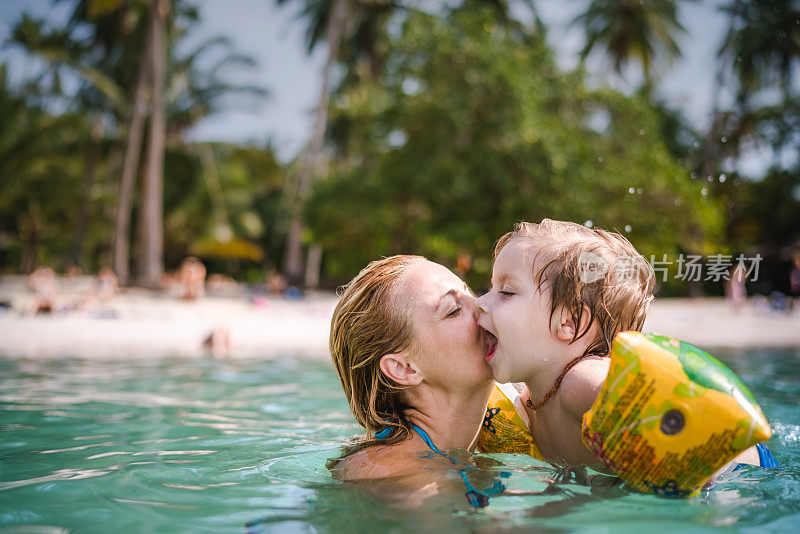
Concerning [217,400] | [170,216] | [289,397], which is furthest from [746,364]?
[170,216]

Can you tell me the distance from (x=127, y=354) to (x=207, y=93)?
20846mm

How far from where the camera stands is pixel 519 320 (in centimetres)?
239

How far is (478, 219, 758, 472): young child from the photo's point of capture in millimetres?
2385

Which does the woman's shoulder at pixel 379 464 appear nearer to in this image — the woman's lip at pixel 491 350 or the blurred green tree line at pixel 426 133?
the woman's lip at pixel 491 350

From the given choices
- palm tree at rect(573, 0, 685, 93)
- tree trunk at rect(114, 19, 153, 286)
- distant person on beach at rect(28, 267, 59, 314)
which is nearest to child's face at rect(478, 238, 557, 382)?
distant person on beach at rect(28, 267, 59, 314)

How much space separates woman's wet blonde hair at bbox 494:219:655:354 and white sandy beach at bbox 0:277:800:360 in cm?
683

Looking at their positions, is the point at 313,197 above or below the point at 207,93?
below

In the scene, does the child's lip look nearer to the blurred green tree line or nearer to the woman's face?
the woman's face

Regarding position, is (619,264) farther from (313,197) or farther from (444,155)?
(313,197)

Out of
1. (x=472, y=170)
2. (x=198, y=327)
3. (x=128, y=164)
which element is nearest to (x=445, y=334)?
(x=198, y=327)

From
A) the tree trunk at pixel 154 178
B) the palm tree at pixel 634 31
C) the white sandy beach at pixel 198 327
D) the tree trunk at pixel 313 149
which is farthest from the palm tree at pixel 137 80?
the palm tree at pixel 634 31

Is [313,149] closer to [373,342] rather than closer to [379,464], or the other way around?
[373,342]

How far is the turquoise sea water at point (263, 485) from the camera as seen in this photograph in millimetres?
2176

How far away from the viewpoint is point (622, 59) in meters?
25.6
